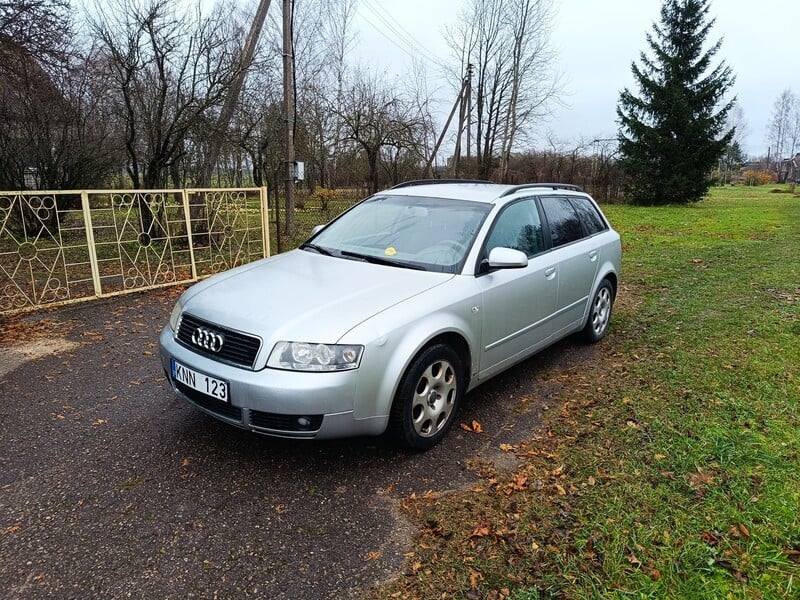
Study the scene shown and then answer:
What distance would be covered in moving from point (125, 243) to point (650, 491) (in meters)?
9.04

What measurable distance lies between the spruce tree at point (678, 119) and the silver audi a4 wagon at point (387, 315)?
23367mm

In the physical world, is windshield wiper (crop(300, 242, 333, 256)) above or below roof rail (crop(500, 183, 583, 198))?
below

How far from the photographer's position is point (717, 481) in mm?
2633

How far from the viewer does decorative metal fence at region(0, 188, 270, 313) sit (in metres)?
6.39

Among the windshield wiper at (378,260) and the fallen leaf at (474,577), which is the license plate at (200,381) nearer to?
the windshield wiper at (378,260)

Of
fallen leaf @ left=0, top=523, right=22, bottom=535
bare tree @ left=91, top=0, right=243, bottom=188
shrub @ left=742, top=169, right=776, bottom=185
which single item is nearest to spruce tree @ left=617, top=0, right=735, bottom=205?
bare tree @ left=91, top=0, right=243, bottom=188

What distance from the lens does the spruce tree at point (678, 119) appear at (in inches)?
Answer: 944

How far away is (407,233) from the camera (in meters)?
3.68

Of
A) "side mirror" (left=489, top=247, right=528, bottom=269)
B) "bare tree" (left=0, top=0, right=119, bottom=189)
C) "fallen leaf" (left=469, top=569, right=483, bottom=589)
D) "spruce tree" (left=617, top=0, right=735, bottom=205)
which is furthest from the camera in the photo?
"spruce tree" (left=617, top=0, right=735, bottom=205)

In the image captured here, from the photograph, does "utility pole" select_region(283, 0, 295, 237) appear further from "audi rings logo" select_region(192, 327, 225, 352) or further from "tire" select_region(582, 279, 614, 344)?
"audi rings logo" select_region(192, 327, 225, 352)

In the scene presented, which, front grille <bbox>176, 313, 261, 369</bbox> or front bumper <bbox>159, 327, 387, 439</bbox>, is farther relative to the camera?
front grille <bbox>176, 313, 261, 369</bbox>

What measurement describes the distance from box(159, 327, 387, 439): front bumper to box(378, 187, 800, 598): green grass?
57cm

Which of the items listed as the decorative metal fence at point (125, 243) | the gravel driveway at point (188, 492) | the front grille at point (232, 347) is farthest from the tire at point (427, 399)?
the decorative metal fence at point (125, 243)

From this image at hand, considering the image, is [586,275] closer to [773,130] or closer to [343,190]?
[343,190]
